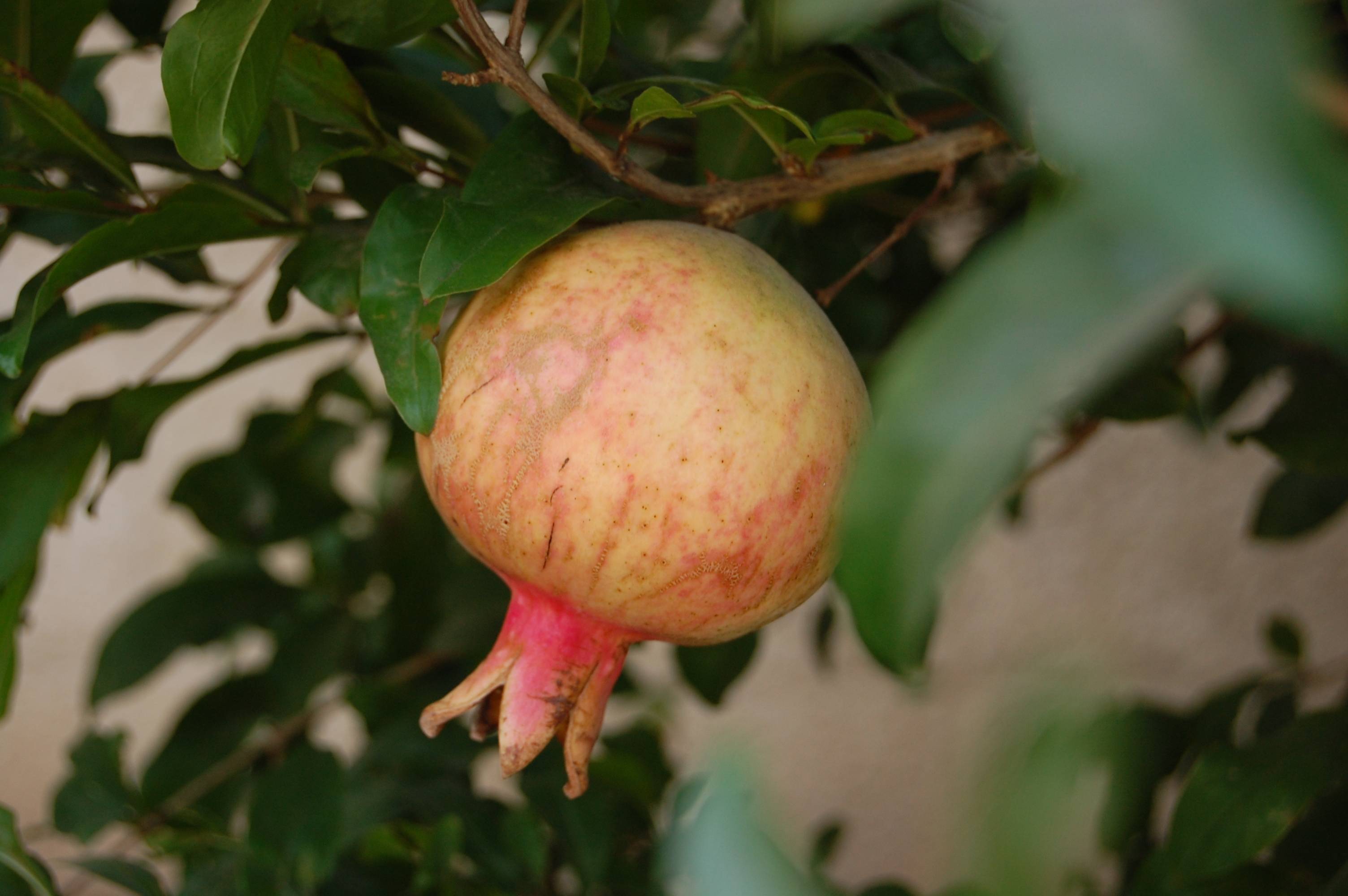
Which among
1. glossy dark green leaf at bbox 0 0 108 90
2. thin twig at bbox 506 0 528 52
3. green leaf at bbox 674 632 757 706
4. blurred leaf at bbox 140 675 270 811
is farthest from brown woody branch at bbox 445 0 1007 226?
blurred leaf at bbox 140 675 270 811

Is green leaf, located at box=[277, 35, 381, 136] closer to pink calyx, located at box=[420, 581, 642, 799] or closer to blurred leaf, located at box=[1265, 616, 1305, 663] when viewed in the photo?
pink calyx, located at box=[420, 581, 642, 799]

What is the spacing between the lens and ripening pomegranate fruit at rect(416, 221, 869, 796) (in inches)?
14.4

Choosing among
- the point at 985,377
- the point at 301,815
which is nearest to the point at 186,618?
the point at 301,815

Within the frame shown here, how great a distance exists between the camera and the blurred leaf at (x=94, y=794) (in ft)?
2.56

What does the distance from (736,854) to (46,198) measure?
432mm

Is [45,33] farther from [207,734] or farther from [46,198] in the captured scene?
[207,734]

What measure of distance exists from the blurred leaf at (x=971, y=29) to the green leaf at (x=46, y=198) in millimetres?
381

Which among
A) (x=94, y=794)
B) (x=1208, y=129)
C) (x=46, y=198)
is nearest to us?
(x=1208, y=129)

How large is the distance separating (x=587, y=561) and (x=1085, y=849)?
0.22 m

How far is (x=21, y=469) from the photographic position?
55 cm

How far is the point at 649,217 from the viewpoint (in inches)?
18.8

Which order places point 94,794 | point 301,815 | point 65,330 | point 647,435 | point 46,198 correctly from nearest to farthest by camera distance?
point 647,435 < point 46,198 < point 65,330 < point 301,815 < point 94,794

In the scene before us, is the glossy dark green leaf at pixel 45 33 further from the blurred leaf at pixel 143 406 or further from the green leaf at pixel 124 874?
the green leaf at pixel 124 874

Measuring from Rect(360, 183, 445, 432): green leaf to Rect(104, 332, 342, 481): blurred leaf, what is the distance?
21 cm
